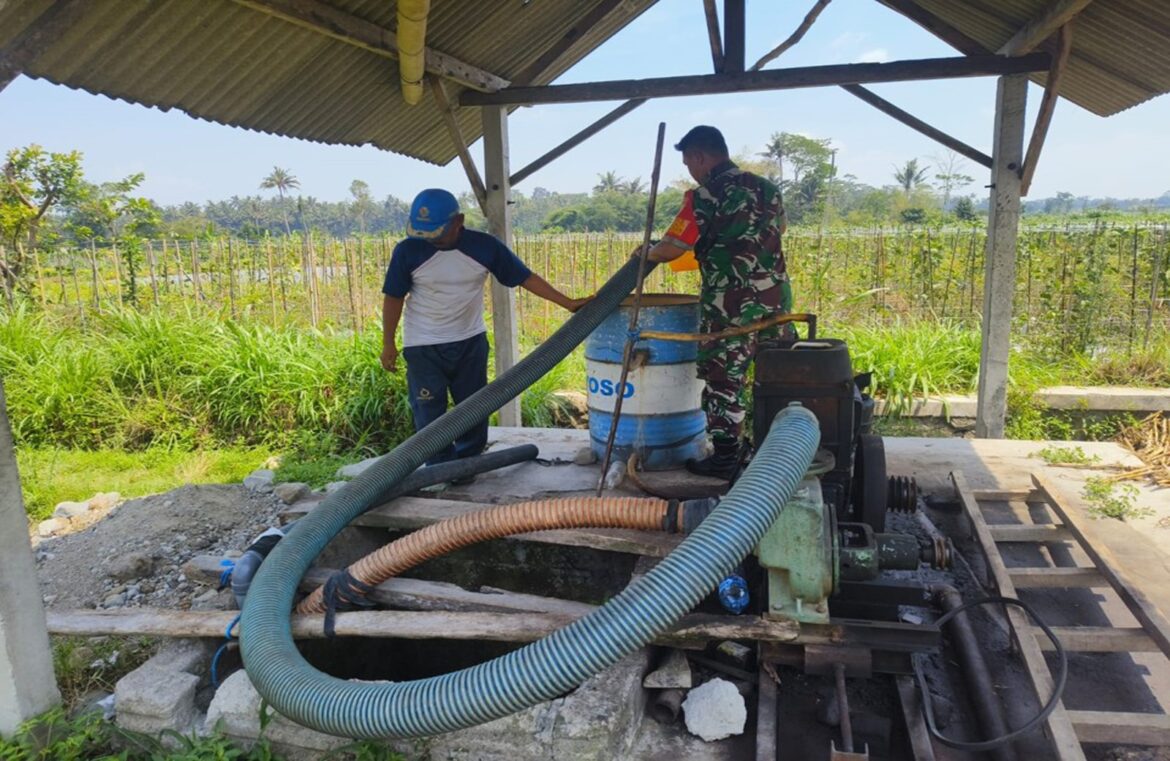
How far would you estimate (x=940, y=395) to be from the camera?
19.8ft

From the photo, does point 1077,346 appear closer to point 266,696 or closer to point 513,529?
point 513,529

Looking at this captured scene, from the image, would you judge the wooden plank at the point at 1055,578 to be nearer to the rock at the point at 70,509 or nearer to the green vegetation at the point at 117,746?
the green vegetation at the point at 117,746

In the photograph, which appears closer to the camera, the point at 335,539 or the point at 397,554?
the point at 397,554

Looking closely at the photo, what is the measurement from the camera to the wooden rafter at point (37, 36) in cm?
226

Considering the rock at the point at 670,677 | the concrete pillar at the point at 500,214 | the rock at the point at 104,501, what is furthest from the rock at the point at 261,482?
the rock at the point at 670,677

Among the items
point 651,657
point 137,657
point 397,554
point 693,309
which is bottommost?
point 137,657

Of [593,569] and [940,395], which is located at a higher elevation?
[940,395]

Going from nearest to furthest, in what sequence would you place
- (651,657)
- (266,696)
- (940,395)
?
(266,696)
(651,657)
(940,395)

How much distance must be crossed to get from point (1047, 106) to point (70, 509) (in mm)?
6563

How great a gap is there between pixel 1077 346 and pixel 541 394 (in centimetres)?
498

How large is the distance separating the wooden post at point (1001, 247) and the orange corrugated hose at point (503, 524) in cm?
338

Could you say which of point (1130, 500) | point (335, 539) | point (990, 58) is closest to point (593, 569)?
point (335, 539)

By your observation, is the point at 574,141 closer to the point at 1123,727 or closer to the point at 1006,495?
the point at 1006,495

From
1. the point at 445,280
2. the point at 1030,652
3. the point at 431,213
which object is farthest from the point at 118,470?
the point at 1030,652
